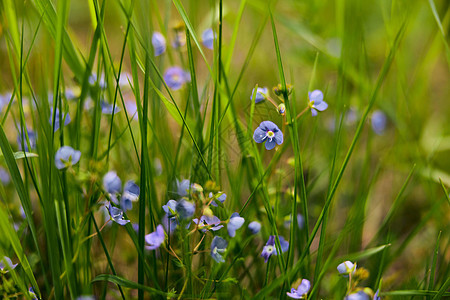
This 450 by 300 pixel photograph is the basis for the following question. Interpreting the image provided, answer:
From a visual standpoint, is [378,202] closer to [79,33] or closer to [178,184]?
[178,184]

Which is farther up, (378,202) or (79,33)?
(79,33)

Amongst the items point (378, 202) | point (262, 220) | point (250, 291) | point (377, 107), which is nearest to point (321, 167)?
point (378, 202)

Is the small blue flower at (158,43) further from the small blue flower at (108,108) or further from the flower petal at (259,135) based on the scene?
the flower petal at (259,135)

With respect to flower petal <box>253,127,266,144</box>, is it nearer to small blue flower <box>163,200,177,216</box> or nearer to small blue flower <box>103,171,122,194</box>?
small blue flower <box>163,200,177,216</box>

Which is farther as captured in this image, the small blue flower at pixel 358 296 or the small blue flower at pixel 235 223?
the small blue flower at pixel 235 223

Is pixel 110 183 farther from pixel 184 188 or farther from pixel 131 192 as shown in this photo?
pixel 184 188

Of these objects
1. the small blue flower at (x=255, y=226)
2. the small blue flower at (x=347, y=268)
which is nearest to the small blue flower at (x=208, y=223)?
the small blue flower at (x=255, y=226)

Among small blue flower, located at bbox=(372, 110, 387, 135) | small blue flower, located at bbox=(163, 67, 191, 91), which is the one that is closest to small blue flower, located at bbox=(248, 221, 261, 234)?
small blue flower, located at bbox=(163, 67, 191, 91)

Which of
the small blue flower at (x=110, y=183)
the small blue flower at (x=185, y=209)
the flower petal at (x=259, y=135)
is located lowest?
the small blue flower at (x=185, y=209)

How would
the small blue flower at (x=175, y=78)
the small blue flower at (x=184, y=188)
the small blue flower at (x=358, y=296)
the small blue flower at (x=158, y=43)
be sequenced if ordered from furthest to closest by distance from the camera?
the small blue flower at (x=175, y=78) → the small blue flower at (x=158, y=43) → the small blue flower at (x=184, y=188) → the small blue flower at (x=358, y=296)
